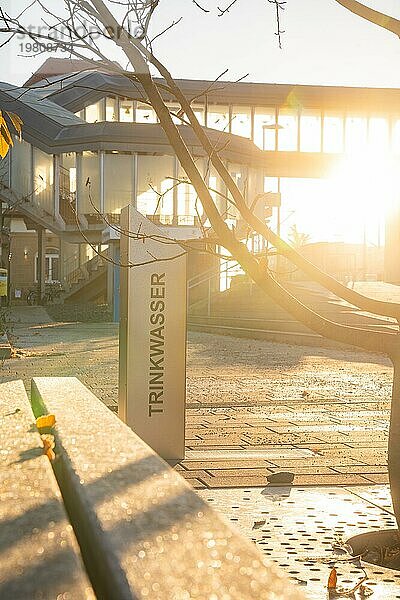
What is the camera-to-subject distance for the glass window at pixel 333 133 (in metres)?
52.4

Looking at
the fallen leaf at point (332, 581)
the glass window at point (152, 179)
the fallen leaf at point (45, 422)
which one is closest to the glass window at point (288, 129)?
the glass window at point (152, 179)

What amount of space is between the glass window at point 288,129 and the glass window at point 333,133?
1.59 meters

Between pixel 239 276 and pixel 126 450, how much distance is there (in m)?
35.9

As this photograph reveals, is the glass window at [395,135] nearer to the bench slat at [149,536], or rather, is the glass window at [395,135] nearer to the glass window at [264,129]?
the glass window at [264,129]

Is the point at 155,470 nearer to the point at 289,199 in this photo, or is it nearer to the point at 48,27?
the point at 48,27

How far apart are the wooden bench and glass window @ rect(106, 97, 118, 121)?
46.4 metres

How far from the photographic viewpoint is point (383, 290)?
34312 millimetres

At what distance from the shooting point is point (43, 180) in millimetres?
45188

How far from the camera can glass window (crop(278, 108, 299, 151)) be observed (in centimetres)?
5209

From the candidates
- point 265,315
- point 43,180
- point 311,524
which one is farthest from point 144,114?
point 311,524

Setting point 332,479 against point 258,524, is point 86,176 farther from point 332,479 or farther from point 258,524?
point 258,524

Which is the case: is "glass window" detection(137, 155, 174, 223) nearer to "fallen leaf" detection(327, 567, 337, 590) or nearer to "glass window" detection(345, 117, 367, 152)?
"glass window" detection(345, 117, 367, 152)

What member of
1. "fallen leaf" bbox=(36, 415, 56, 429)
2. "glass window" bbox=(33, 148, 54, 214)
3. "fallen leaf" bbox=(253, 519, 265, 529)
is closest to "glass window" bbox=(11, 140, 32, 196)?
"glass window" bbox=(33, 148, 54, 214)

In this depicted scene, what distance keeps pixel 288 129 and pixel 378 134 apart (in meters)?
4.90
